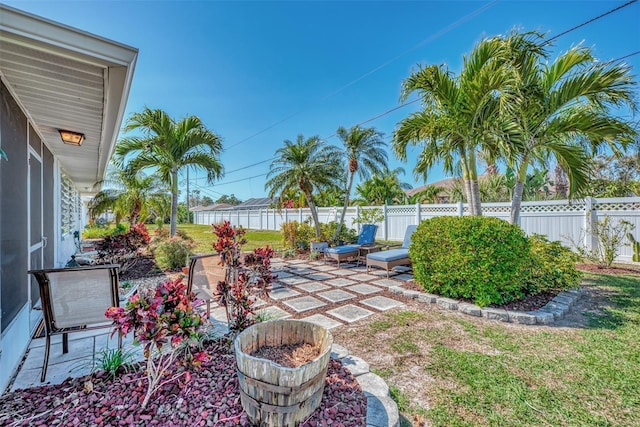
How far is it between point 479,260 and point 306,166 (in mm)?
7422

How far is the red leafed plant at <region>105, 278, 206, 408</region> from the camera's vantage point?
5.74ft

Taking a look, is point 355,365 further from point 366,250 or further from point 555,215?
point 555,215

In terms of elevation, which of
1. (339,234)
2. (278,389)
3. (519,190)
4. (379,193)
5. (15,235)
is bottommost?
(278,389)

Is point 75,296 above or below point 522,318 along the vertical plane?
above

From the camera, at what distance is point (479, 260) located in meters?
4.29

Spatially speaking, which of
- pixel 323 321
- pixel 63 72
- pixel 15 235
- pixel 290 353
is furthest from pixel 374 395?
pixel 15 235

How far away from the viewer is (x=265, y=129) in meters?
27.5

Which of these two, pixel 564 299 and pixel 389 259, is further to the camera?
pixel 389 259

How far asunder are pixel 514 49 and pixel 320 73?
11.2 metres

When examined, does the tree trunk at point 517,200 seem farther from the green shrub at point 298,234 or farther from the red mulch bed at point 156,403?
the green shrub at point 298,234

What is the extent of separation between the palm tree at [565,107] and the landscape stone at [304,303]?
4.07m

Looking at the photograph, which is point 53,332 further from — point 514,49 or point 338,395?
point 514,49

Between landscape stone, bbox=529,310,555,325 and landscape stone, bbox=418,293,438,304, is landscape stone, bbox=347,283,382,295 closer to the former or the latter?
landscape stone, bbox=418,293,438,304

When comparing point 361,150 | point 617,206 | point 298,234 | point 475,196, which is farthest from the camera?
point 298,234
